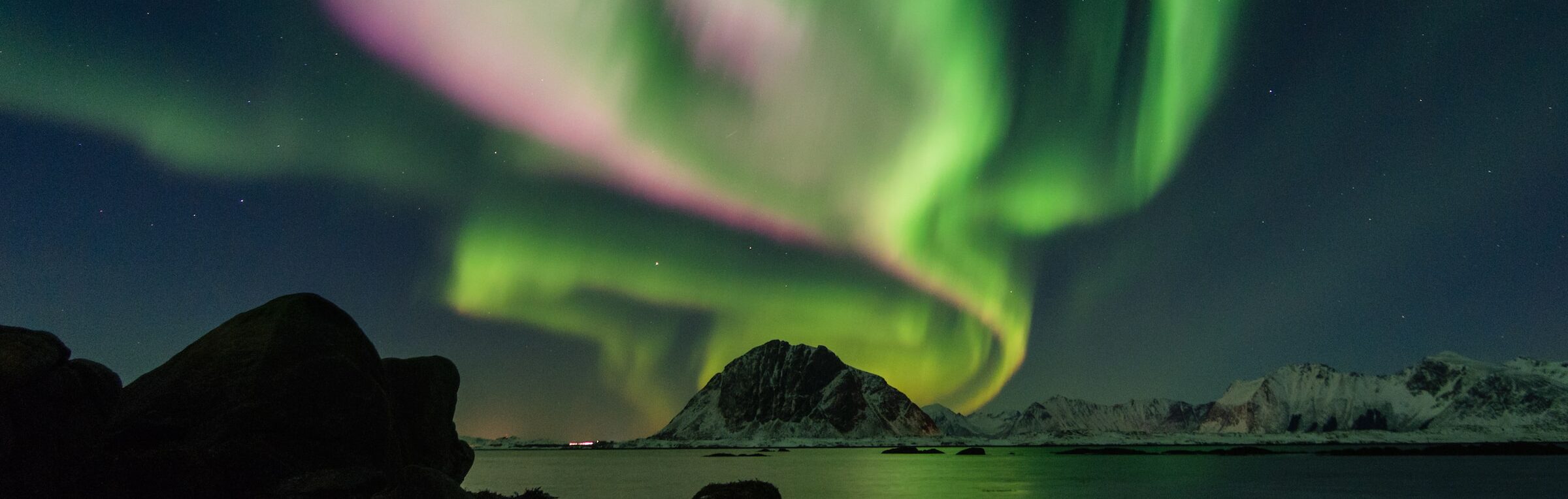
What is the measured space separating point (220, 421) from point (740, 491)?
18.6 meters

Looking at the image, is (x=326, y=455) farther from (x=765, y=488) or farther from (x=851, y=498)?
(x=851, y=498)

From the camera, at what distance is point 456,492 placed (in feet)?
78.6

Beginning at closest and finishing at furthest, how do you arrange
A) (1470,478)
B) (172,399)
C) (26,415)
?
(26,415)
(172,399)
(1470,478)

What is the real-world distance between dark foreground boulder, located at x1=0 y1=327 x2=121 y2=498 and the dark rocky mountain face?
32 mm

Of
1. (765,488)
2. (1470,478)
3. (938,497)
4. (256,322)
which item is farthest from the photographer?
(1470,478)

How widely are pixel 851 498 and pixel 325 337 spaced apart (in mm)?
41289

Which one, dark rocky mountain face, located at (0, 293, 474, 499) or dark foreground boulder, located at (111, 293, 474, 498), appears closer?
dark rocky mountain face, located at (0, 293, 474, 499)

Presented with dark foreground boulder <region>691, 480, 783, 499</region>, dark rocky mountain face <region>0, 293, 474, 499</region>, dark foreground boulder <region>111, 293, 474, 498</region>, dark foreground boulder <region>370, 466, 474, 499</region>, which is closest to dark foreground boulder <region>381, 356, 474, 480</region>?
dark foreground boulder <region>111, 293, 474, 498</region>

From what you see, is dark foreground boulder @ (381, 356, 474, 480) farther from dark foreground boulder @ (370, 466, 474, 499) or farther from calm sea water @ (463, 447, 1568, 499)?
calm sea water @ (463, 447, 1568, 499)

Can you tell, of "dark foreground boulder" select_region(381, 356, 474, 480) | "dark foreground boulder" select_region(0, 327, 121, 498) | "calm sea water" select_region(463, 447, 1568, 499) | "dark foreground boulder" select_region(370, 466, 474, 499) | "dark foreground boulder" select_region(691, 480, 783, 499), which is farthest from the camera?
"calm sea water" select_region(463, 447, 1568, 499)

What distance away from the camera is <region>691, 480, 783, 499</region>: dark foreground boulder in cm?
3359

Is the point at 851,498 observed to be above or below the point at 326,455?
below

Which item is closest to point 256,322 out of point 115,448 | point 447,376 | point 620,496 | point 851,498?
point 115,448

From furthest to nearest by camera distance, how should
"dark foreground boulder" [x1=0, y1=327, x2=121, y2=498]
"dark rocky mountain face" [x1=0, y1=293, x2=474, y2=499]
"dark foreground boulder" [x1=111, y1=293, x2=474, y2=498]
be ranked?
"dark foreground boulder" [x1=111, y1=293, x2=474, y2=498] → "dark rocky mountain face" [x1=0, y1=293, x2=474, y2=499] → "dark foreground boulder" [x1=0, y1=327, x2=121, y2=498]
